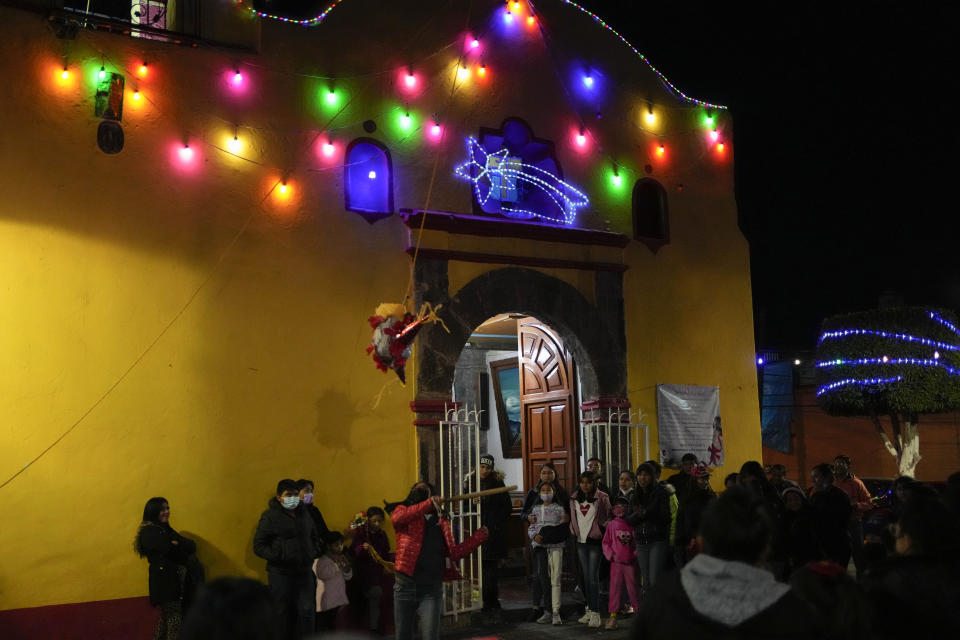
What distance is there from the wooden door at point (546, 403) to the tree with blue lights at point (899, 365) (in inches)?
383

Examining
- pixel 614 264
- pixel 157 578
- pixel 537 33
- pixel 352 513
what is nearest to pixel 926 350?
pixel 614 264

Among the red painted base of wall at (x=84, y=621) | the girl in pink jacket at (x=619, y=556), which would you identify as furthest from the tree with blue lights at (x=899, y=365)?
the red painted base of wall at (x=84, y=621)

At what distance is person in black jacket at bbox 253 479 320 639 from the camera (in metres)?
8.04

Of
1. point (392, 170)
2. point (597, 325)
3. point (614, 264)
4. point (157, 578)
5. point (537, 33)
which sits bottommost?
point (157, 578)

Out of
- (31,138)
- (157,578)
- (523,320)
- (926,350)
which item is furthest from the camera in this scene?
(926,350)

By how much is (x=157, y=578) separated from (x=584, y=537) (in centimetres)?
455

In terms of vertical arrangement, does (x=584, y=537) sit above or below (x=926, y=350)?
below

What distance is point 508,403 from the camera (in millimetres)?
15727

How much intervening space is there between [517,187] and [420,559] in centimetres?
579

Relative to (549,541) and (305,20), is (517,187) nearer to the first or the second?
(305,20)

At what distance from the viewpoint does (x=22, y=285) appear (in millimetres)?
8414

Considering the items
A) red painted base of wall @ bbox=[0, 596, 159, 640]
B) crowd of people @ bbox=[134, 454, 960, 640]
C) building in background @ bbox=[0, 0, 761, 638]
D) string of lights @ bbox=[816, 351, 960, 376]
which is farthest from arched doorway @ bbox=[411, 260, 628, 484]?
string of lights @ bbox=[816, 351, 960, 376]

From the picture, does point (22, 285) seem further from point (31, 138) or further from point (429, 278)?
point (429, 278)

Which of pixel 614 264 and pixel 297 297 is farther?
pixel 614 264
